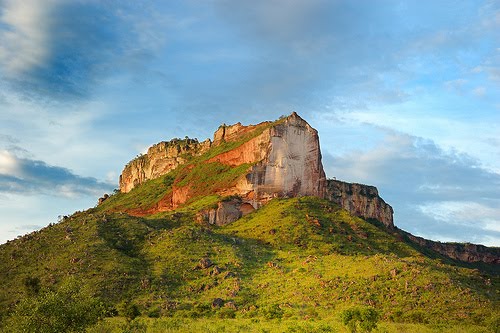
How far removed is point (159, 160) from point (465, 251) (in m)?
91.2

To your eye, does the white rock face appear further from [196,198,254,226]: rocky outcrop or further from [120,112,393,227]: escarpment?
[196,198,254,226]: rocky outcrop

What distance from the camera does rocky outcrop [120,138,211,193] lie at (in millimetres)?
149500

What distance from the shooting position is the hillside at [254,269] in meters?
50.9

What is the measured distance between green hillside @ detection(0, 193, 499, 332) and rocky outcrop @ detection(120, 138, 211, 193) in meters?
66.8

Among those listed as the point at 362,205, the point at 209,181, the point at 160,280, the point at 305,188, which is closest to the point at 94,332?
the point at 160,280

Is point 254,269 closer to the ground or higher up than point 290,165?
closer to the ground

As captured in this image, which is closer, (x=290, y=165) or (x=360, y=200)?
(x=290, y=165)

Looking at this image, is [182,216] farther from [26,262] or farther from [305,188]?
[26,262]

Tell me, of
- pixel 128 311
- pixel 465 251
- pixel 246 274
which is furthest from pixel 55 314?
pixel 465 251

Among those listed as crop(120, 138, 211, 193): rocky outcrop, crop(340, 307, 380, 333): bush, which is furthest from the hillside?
crop(120, 138, 211, 193): rocky outcrop

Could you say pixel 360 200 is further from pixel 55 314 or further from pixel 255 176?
pixel 55 314

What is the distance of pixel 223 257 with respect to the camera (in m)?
68.9

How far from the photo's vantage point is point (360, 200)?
14562cm

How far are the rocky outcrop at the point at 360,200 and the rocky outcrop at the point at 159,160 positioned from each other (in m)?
35.1
